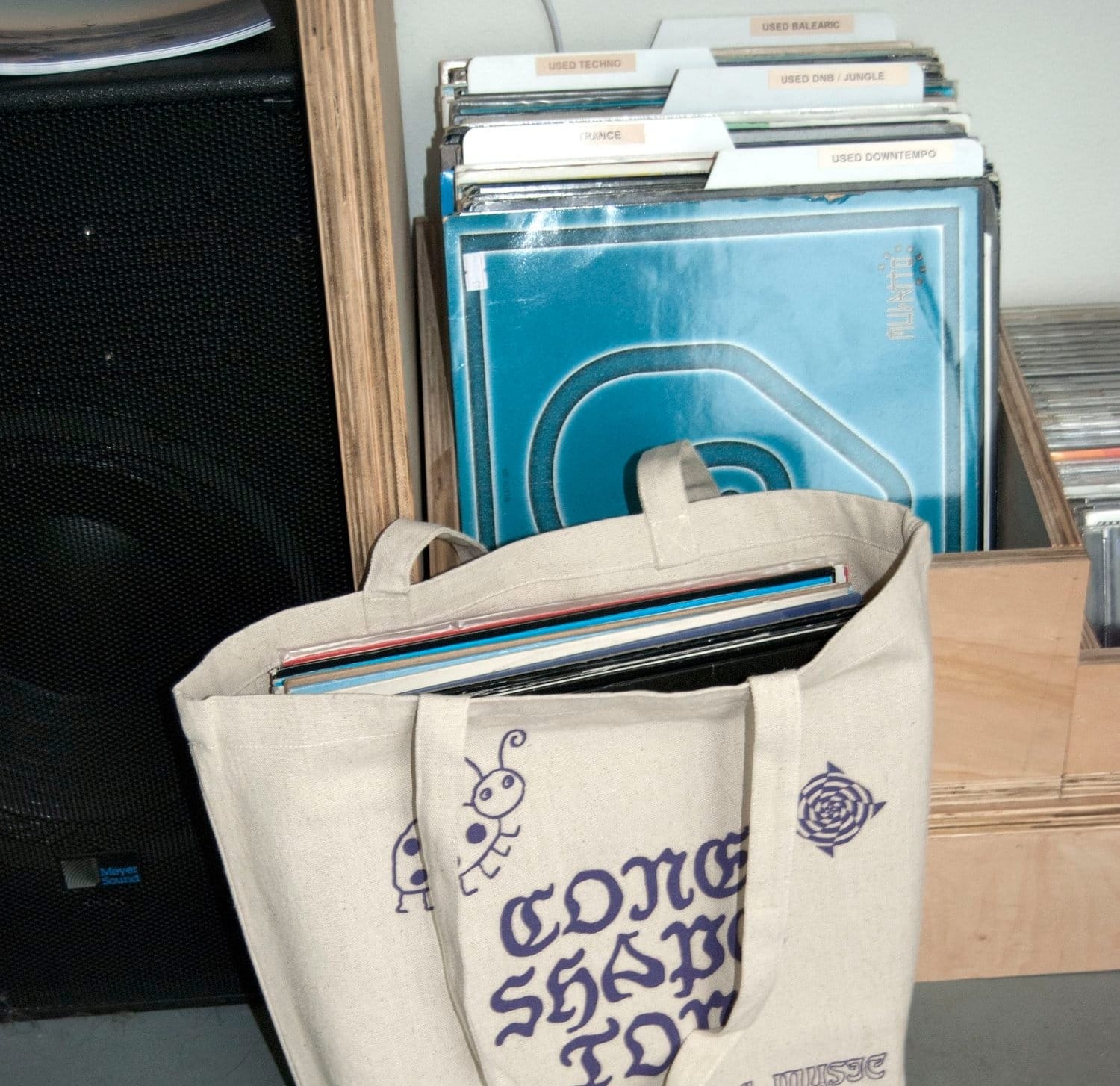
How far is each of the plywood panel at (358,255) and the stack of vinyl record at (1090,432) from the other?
1.32 feet

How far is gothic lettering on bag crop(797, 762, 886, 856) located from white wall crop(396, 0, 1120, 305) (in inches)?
20.8

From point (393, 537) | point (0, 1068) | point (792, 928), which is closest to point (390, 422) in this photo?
point (393, 537)

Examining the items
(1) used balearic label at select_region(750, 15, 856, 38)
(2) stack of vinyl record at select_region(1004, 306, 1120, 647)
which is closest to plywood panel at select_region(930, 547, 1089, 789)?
(2) stack of vinyl record at select_region(1004, 306, 1120, 647)

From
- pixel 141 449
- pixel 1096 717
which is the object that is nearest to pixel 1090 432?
pixel 1096 717

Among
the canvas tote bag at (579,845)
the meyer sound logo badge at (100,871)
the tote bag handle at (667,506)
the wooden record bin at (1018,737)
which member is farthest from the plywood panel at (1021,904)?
the meyer sound logo badge at (100,871)

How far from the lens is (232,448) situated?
0.61 metres

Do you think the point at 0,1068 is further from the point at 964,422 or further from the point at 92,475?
the point at 964,422

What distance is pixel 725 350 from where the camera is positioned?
75 cm

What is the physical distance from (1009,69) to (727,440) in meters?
0.36

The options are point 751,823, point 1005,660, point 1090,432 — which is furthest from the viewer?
point 1090,432

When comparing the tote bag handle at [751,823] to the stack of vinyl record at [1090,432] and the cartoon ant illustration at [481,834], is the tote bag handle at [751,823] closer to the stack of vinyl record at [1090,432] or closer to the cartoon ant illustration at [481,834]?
the cartoon ant illustration at [481,834]

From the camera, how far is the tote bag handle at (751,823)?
515 mm

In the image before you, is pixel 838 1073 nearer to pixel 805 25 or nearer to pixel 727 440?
pixel 727 440

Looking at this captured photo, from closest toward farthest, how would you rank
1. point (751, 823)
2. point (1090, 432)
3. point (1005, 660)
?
point (751, 823), point (1005, 660), point (1090, 432)
